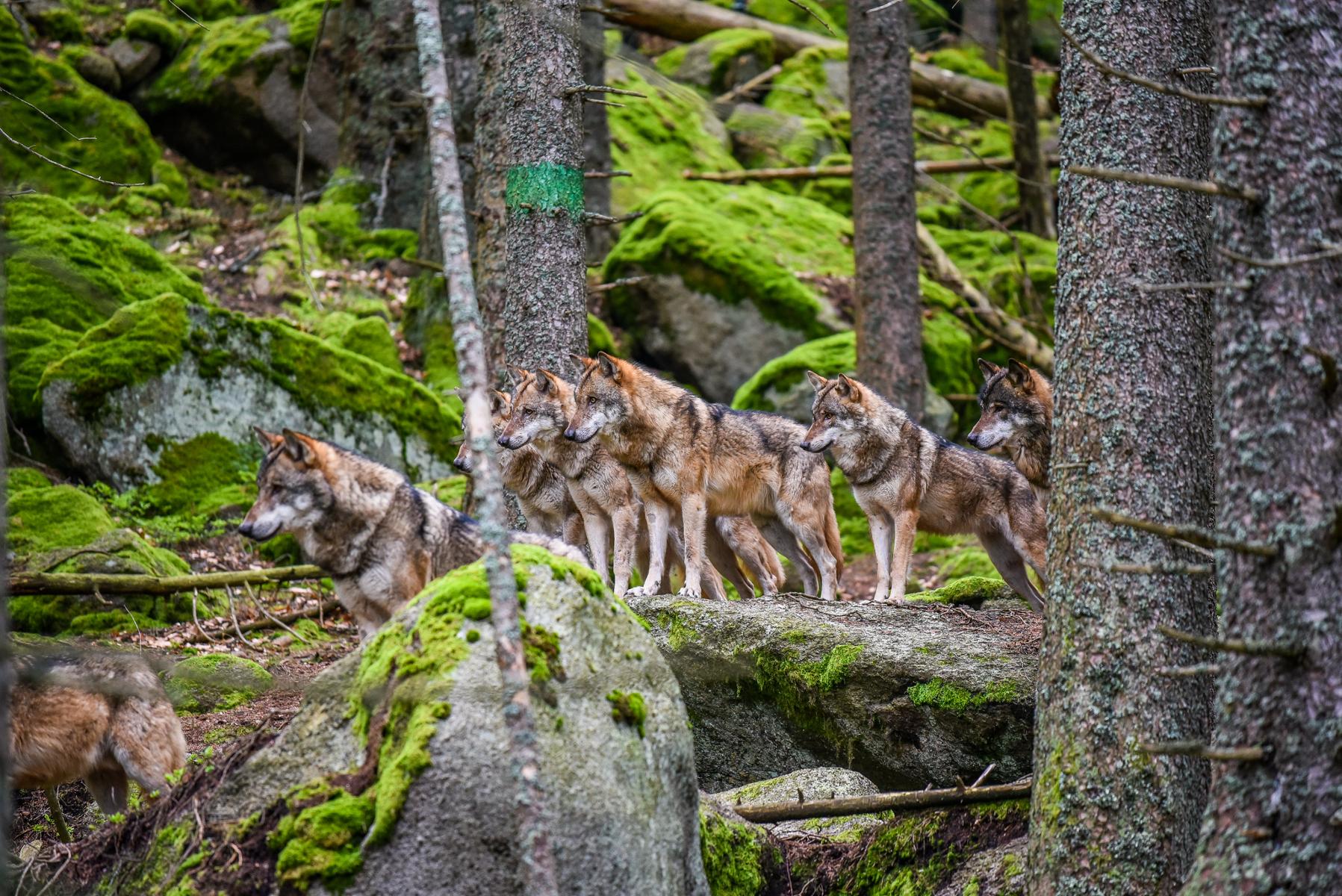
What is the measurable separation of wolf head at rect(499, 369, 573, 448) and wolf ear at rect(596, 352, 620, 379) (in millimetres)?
386

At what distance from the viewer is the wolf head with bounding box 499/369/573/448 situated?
34.6 feet

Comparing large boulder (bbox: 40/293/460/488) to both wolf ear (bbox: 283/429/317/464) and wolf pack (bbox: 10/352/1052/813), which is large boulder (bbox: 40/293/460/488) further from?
wolf ear (bbox: 283/429/317/464)

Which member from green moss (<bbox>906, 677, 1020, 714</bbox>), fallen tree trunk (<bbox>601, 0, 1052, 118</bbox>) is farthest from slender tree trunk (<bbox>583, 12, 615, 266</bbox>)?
green moss (<bbox>906, 677, 1020, 714</bbox>)

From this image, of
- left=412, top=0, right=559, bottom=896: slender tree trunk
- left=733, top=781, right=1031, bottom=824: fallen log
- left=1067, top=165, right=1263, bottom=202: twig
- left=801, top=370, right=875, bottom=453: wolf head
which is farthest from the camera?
left=801, top=370, right=875, bottom=453: wolf head

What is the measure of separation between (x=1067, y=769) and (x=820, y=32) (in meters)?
27.6

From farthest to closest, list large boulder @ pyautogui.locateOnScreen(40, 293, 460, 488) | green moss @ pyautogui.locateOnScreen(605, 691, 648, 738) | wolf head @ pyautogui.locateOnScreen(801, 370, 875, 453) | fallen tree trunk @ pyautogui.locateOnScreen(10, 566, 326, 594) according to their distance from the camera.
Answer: large boulder @ pyautogui.locateOnScreen(40, 293, 460, 488)
wolf head @ pyautogui.locateOnScreen(801, 370, 875, 453)
fallen tree trunk @ pyautogui.locateOnScreen(10, 566, 326, 594)
green moss @ pyautogui.locateOnScreen(605, 691, 648, 738)

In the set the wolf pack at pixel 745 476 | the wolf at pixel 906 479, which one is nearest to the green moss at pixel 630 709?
the wolf pack at pixel 745 476

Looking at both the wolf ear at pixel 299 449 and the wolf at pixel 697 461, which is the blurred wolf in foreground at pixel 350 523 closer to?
the wolf ear at pixel 299 449

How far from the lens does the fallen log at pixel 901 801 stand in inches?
267

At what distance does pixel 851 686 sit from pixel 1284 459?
407cm

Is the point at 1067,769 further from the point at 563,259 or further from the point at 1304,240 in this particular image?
the point at 563,259

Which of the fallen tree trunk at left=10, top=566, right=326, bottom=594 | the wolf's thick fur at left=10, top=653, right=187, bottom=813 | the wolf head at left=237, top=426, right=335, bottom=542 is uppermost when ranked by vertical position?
the wolf head at left=237, top=426, right=335, bottom=542

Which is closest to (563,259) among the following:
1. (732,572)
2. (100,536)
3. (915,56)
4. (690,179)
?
(732,572)

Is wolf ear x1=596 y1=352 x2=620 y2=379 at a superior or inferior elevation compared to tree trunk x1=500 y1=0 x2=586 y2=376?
inferior
